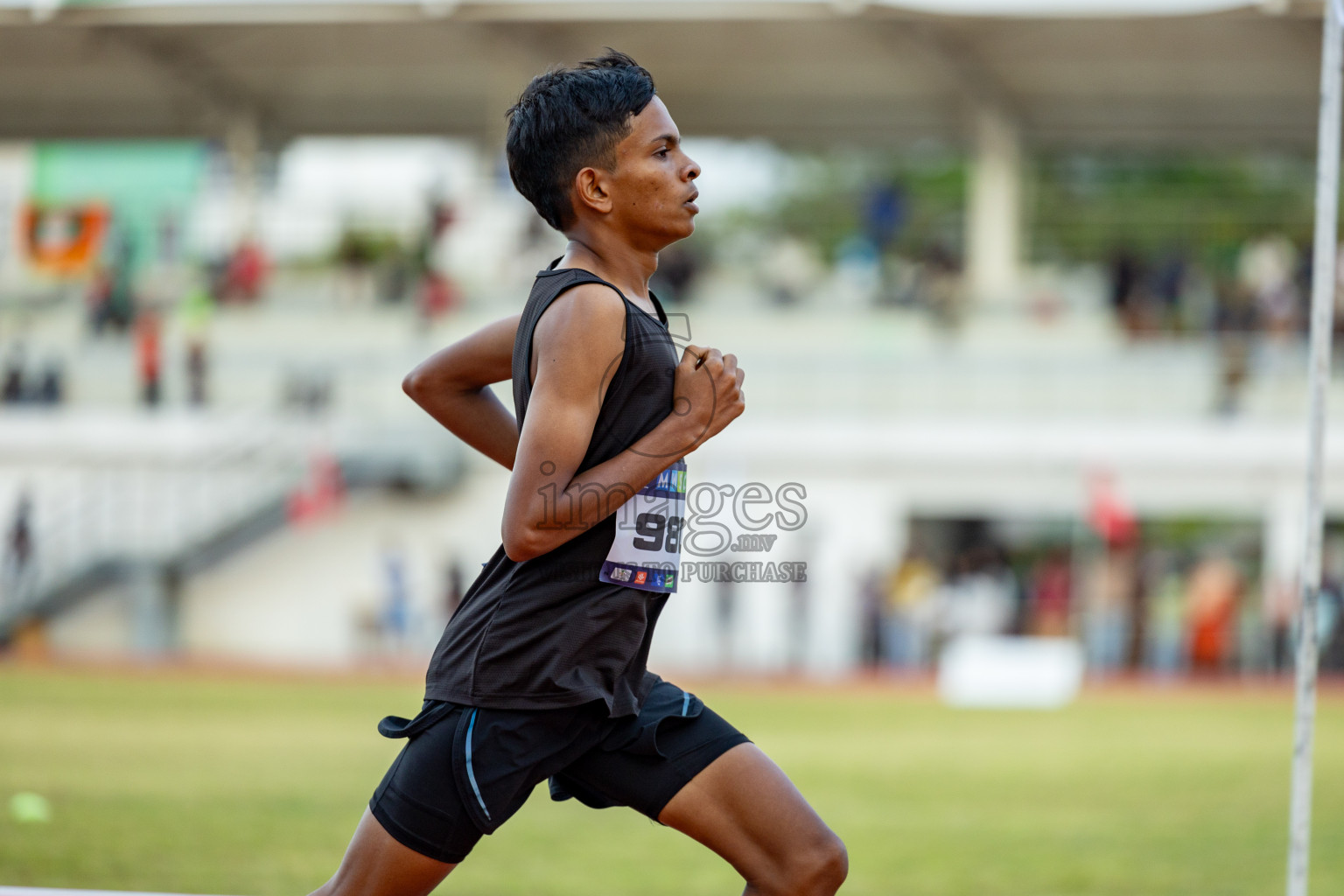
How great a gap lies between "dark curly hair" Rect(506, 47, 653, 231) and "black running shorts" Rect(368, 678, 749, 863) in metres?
0.87

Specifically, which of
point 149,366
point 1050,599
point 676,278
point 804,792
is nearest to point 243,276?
point 149,366

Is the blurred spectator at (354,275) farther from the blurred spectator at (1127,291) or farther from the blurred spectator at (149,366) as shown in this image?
the blurred spectator at (1127,291)

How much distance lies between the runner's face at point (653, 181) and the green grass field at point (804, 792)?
397cm

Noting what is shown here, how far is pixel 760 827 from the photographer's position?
2.52m

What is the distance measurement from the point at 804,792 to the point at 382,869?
6.74m

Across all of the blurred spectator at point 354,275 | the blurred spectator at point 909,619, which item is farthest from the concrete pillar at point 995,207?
the blurred spectator at point 354,275

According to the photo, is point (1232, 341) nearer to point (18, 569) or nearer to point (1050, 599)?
point (1050, 599)

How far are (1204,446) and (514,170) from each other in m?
16.6

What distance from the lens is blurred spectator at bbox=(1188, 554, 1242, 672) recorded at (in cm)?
1659

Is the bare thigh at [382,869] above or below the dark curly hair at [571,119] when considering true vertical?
below

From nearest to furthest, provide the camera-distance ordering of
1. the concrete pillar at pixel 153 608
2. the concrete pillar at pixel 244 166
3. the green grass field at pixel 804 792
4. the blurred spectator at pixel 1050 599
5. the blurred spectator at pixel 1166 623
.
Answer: the green grass field at pixel 804 792 < the blurred spectator at pixel 1166 623 < the blurred spectator at pixel 1050 599 < the concrete pillar at pixel 153 608 < the concrete pillar at pixel 244 166

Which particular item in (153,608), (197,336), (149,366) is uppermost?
(197,336)

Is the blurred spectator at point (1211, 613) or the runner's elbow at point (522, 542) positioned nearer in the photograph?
the runner's elbow at point (522, 542)

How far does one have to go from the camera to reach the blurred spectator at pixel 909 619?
17.1 metres
